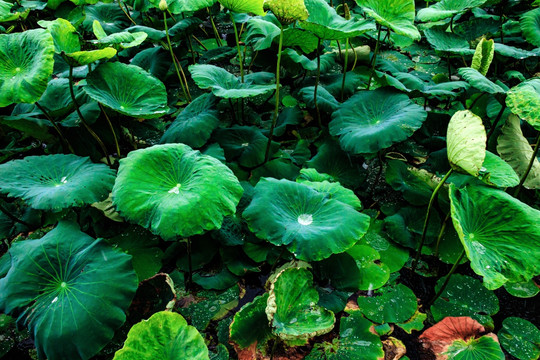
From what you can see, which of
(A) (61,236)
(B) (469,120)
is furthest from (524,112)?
(A) (61,236)

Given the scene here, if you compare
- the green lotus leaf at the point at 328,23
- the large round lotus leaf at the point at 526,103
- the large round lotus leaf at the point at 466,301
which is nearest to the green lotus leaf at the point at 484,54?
the large round lotus leaf at the point at 526,103

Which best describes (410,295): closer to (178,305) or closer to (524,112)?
(524,112)

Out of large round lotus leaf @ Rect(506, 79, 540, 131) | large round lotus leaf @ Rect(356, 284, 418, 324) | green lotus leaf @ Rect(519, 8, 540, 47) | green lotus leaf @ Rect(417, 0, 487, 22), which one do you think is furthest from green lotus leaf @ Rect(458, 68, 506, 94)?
green lotus leaf @ Rect(519, 8, 540, 47)

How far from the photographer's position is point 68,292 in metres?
1.43

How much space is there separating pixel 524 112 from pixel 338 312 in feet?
4.35

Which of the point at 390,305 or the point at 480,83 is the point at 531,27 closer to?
the point at 480,83

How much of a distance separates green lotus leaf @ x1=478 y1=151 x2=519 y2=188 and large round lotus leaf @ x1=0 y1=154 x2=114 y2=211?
5.83 ft

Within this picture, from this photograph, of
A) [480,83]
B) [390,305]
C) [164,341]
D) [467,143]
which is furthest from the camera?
[480,83]

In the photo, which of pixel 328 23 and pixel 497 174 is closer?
pixel 497 174

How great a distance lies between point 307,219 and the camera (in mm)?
1712

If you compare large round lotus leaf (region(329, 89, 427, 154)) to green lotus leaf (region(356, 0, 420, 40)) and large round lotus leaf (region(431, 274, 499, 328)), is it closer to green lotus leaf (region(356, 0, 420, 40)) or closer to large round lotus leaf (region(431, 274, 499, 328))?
green lotus leaf (region(356, 0, 420, 40))

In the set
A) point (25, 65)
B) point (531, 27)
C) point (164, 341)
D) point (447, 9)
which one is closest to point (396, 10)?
point (447, 9)

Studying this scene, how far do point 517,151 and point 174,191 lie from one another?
6.73 feet

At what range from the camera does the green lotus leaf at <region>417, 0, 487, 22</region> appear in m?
2.69
